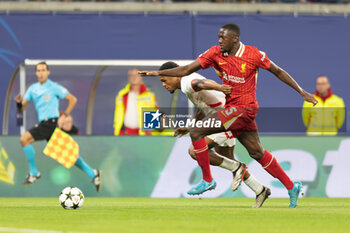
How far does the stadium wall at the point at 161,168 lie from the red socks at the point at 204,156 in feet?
12.9

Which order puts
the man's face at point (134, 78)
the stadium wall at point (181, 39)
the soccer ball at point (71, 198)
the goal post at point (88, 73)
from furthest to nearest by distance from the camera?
the stadium wall at point (181, 39) < the man's face at point (134, 78) < the goal post at point (88, 73) < the soccer ball at point (71, 198)

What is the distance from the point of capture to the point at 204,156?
1098 centimetres

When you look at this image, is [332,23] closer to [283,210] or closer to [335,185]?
[335,185]

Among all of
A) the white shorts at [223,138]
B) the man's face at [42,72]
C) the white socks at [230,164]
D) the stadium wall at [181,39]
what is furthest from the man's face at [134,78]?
the white socks at [230,164]

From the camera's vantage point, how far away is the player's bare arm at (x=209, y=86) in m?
10.5

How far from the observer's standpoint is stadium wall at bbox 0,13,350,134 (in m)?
18.4

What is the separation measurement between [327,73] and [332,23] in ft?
3.86

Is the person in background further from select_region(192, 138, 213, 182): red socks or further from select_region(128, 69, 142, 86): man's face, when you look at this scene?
select_region(192, 138, 213, 182): red socks

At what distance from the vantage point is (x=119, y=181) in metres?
15.1

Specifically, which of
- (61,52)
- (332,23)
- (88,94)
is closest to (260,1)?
(332,23)

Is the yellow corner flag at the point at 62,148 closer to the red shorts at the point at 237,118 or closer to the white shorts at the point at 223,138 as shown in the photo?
the white shorts at the point at 223,138

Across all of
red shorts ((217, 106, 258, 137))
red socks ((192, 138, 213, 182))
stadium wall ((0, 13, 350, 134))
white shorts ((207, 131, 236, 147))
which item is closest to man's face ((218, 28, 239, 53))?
red shorts ((217, 106, 258, 137))

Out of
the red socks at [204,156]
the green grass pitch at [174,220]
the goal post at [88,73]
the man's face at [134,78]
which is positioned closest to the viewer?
the green grass pitch at [174,220]

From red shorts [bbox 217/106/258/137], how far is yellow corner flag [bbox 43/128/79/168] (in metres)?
5.11
